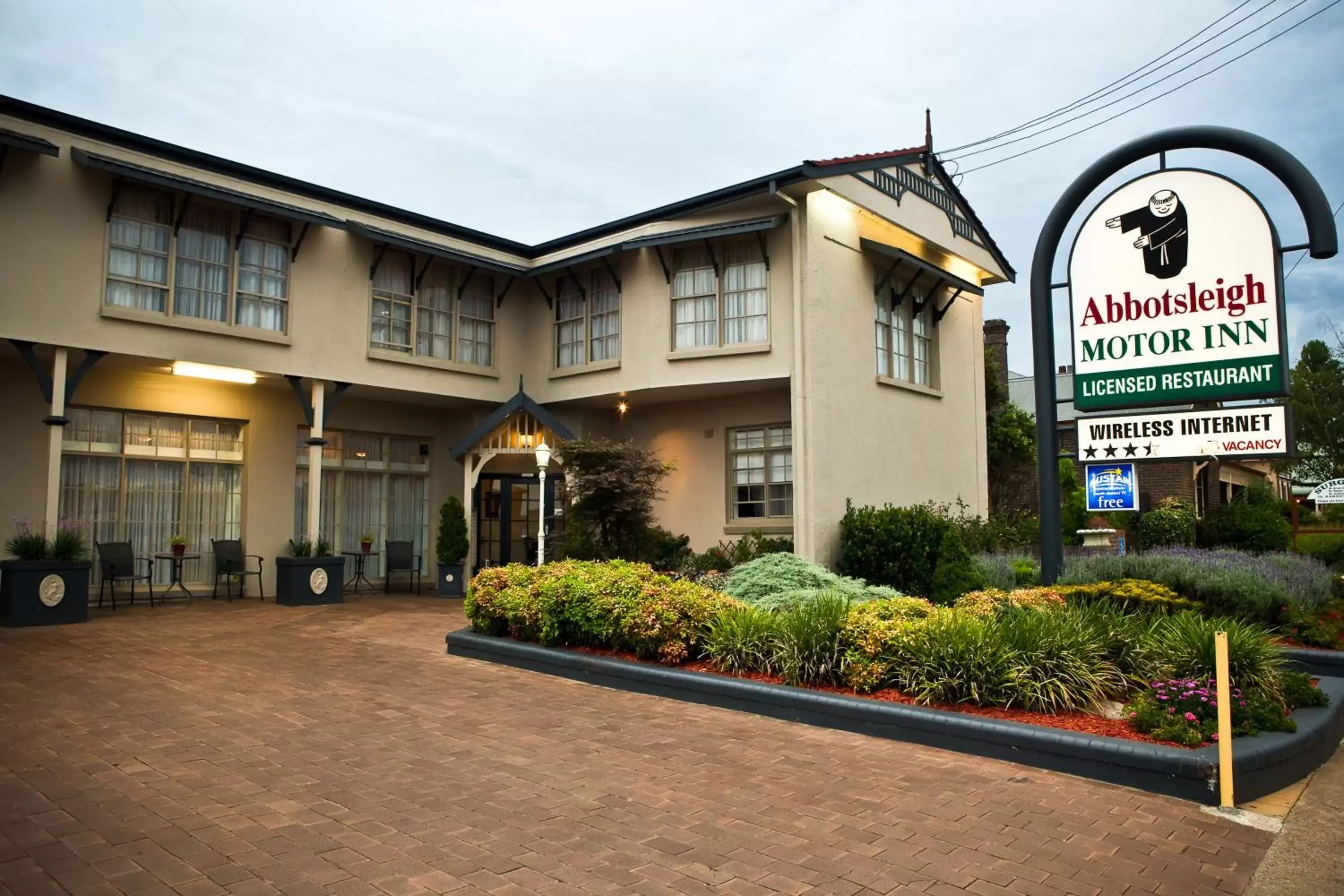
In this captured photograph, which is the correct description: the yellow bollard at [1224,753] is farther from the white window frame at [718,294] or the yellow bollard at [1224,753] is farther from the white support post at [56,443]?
the white support post at [56,443]

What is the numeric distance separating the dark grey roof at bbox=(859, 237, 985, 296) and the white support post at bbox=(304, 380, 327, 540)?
9975 millimetres

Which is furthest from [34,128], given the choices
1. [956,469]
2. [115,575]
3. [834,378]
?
[956,469]

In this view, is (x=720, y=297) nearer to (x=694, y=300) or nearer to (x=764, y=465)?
(x=694, y=300)

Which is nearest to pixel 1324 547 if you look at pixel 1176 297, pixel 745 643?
pixel 1176 297

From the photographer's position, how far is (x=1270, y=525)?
1554cm

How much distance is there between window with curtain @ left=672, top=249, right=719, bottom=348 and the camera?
15906 mm

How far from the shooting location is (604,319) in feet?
57.2

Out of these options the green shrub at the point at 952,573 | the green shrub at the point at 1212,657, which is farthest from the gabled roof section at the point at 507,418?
the green shrub at the point at 1212,657

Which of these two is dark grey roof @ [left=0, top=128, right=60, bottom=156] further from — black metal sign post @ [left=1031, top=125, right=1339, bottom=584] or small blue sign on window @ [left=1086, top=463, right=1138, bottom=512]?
small blue sign on window @ [left=1086, top=463, right=1138, bottom=512]

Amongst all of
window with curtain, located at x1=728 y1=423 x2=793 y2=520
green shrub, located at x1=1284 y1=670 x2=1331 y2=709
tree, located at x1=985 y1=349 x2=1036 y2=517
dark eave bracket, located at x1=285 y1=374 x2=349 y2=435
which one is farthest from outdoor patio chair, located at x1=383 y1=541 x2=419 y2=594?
green shrub, located at x1=1284 y1=670 x2=1331 y2=709

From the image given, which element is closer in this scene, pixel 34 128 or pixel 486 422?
pixel 34 128

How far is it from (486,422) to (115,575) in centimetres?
657

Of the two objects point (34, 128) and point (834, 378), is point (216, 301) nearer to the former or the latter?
point (34, 128)

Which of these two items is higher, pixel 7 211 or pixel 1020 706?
pixel 7 211
